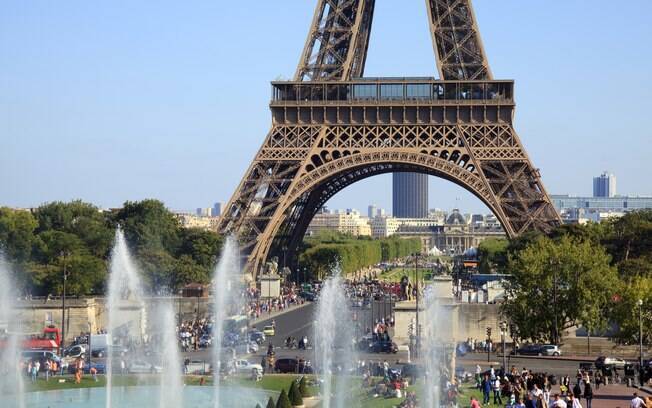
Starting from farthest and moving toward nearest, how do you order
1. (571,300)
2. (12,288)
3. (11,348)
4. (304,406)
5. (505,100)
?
(505,100) → (12,288) → (571,300) → (11,348) → (304,406)

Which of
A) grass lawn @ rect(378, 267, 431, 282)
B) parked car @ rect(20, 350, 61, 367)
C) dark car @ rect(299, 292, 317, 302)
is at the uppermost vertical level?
grass lawn @ rect(378, 267, 431, 282)

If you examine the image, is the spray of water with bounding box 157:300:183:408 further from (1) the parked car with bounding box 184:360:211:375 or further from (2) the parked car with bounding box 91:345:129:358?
(2) the parked car with bounding box 91:345:129:358

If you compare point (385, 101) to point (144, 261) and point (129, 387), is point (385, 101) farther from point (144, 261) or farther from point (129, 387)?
point (129, 387)

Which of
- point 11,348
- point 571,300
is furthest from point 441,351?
point 11,348

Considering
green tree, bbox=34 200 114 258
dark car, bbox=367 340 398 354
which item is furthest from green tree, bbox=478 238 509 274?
dark car, bbox=367 340 398 354

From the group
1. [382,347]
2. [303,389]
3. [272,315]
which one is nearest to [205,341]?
[382,347]

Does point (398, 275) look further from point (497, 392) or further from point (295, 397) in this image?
point (295, 397)

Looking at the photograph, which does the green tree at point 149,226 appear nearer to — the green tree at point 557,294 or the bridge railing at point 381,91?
the bridge railing at point 381,91
